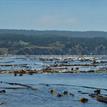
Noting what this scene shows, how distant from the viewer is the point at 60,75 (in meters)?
143

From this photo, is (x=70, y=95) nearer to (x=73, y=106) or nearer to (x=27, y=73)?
(x=73, y=106)

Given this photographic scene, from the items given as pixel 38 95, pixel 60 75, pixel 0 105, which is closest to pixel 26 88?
pixel 38 95

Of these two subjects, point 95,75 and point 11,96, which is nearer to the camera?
point 11,96

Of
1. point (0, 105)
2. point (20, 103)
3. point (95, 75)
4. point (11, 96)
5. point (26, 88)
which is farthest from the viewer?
point (95, 75)

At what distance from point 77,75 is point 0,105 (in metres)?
75.3

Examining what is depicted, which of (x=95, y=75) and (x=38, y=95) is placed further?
(x=95, y=75)

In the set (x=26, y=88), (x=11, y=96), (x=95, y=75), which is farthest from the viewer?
(x=95, y=75)

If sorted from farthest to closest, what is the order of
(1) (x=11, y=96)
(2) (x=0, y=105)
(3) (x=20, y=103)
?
1. (1) (x=11, y=96)
2. (3) (x=20, y=103)
3. (2) (x=0, y=105)

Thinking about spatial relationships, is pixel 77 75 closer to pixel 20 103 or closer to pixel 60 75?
pixel 60 75

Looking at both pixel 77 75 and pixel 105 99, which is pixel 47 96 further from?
pixel 77 75

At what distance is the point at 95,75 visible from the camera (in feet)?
468

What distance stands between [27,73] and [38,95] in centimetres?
6362

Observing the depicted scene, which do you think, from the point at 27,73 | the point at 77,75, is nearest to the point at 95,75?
the point at 77,75

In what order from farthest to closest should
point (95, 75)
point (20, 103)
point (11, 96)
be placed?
point (95, 75)
point (11, 96)
point (20, 103)
